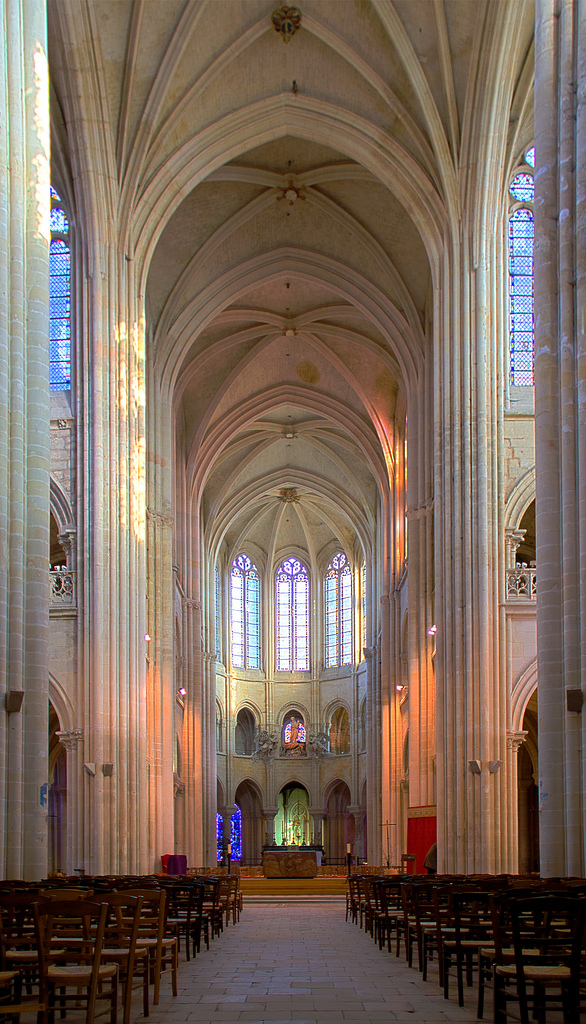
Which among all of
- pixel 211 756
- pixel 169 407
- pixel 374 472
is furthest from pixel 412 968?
pixel 211 756

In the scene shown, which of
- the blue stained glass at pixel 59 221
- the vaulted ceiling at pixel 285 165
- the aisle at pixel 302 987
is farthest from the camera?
the blue stained glass at pixel 59 221

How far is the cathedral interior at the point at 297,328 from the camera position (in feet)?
45.5

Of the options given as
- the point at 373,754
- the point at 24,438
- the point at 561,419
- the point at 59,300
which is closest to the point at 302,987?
the point at 561,419

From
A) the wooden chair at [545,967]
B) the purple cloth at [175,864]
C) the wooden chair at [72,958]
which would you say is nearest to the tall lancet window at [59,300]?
the purple cloth at [175,864]

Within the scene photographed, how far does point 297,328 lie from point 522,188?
1336 centimetres

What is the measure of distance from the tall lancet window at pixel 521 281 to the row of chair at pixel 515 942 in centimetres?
1475

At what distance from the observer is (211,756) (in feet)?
156

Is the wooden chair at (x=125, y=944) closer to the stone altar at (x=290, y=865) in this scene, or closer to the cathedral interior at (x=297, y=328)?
the cathedral interior at (x=297, y=328)

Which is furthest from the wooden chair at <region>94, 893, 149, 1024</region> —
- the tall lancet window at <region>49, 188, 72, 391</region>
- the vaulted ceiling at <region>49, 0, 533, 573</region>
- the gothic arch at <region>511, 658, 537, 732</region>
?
the vaulted ceiling at <region>49, 0, 533, 573</region>

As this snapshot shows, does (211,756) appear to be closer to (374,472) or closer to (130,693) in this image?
(374,472)

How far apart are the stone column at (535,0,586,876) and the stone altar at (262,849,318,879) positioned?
26.6 metres

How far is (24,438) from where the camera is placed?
14.4 meters

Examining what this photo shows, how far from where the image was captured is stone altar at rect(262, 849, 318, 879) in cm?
3818

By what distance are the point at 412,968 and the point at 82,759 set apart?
Result: 13457mm
